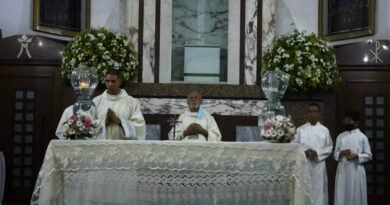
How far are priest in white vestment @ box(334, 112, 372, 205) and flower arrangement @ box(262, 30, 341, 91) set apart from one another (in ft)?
2.57

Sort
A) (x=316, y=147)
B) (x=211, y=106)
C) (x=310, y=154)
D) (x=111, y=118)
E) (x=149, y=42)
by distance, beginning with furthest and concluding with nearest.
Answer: (x=149, y=42), (x=211, y=106), (x=316, y=147), (x=310, y=154), (x=111, y=118)

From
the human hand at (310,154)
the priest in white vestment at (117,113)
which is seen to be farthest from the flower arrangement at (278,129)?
the human hand at (310,154)

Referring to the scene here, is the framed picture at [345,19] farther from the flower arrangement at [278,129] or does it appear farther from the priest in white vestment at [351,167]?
the flower arrangement at [278,129]

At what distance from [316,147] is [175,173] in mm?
3636

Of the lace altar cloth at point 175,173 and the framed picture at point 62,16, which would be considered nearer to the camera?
the lace altar cloth at point 175,173

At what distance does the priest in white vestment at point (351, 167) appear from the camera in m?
10.4

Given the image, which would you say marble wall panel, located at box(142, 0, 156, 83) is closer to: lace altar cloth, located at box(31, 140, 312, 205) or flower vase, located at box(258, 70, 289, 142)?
flower vase, located at box(258, 70, 289, 142)

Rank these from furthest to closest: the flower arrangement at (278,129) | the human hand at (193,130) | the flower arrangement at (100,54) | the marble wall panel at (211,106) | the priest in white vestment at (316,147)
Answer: the marble wall panel at (211,106) → the flower arrangement at (100,54) → the priest in white vestment at (316,147) → the human hand at (193,130) → the flower arrangement at (278,129)

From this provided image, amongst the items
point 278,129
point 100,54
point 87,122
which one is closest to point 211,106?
point 100,54

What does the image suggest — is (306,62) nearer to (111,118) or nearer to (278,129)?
(278,129)

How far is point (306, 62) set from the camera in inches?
434

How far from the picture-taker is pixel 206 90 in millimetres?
11562

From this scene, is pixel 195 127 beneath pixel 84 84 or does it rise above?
beneath

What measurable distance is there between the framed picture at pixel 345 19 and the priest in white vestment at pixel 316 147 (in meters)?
2.28
